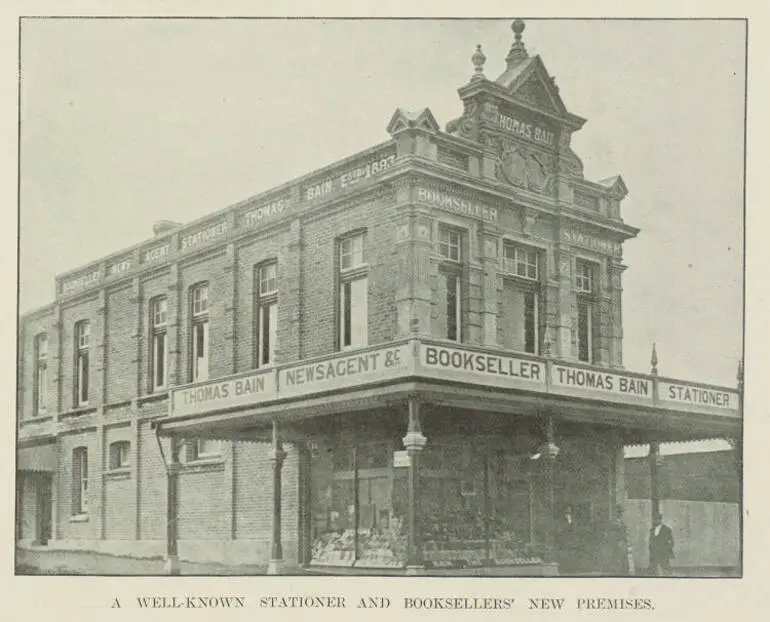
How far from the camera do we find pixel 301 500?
24.1 metres

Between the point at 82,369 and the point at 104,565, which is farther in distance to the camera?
the point at 82,369

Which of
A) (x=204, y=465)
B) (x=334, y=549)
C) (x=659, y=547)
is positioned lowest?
(x=334, y=549)

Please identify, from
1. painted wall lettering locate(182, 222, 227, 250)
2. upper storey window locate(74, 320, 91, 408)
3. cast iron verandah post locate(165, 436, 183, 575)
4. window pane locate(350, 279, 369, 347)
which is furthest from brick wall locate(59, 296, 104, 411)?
window pane locate(350, 279, 369, 347)

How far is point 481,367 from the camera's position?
19.3 m

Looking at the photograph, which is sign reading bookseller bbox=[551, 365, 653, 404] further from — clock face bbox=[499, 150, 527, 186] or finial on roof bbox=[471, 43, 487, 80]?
finial on roof bbox=[471, 43, 487, 80]

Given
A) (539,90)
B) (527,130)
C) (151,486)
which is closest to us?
(527,130)

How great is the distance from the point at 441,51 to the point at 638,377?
7.06 m

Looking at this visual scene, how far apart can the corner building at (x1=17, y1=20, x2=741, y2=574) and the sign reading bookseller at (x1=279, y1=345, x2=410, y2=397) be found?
1.4 inches

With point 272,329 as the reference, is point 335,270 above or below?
above

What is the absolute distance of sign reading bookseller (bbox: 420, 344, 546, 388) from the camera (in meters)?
18.7

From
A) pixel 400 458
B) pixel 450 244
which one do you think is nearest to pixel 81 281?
pixel 450 244

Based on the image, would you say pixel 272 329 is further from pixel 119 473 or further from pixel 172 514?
pixel 119 473

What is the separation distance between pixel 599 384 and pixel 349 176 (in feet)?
22.0
